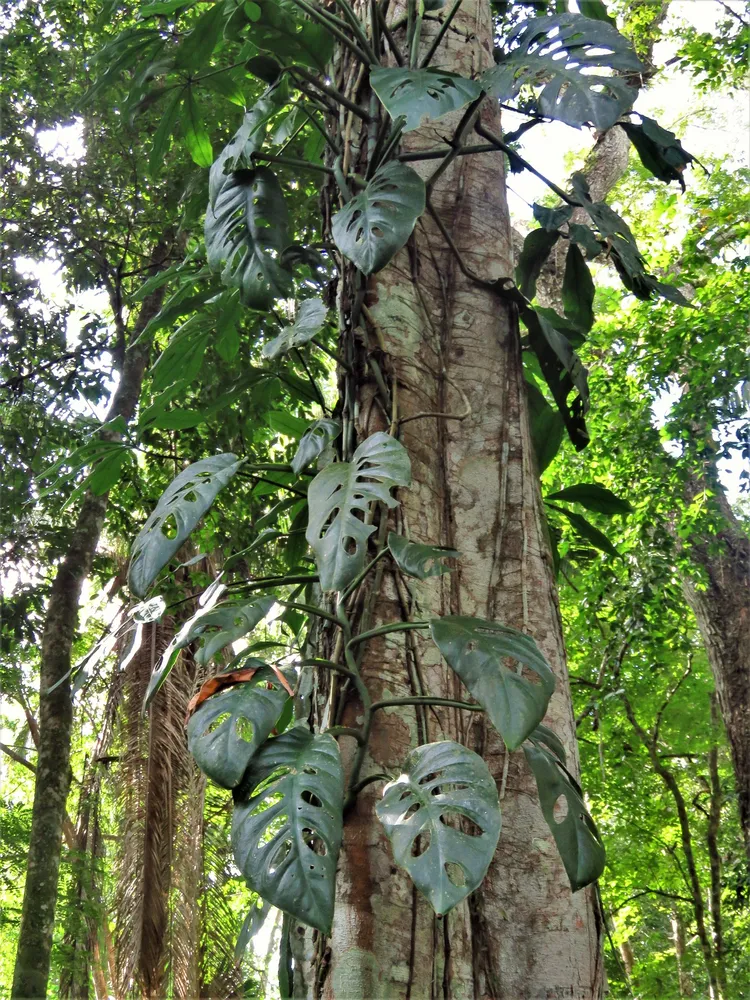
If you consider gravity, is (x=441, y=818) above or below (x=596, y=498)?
Result: below

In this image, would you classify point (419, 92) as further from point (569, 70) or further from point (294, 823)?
point (294, 823)

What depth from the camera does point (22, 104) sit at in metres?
4.35

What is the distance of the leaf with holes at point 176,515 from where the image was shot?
1032 millimetres

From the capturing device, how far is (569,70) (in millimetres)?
1164

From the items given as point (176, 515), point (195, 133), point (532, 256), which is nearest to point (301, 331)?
point (176, 515)

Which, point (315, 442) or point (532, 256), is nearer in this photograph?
point (315, 442)

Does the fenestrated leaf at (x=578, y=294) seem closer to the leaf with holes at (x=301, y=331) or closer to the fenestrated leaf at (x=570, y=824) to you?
the leaf with holes at (x=301, y=331)

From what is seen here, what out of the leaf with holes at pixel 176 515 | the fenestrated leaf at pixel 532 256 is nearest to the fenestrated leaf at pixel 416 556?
the leaf with holes at pixel 176 515

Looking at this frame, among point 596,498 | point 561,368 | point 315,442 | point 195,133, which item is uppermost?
point 195,133

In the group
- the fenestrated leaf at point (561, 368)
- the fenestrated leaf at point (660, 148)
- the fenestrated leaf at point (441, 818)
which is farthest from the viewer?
the fenestrated leaf at point (660, 148)

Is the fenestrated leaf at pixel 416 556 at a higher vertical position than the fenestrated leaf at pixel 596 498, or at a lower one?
lower

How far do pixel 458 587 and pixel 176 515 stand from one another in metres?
0.37

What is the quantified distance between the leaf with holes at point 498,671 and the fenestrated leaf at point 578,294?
0.85 meters

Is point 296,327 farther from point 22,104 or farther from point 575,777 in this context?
point 22,104
